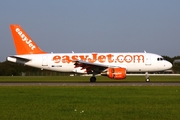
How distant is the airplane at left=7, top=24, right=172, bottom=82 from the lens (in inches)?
1762

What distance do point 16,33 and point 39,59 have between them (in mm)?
5123

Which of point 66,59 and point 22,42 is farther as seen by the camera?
point 22,42

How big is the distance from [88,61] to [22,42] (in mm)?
9249

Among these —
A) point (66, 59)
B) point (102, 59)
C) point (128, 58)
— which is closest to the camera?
point (128, 58)

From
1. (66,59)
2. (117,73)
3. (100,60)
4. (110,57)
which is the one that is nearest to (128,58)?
(110,57)

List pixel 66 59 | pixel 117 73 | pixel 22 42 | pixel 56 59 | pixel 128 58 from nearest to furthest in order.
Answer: pixel 117 73 → pixel 128 58 → pixel 66 59 → pixel 56 59 → pixel 22 42

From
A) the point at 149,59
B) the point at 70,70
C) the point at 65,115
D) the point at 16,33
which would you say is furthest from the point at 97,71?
the point at 65,115

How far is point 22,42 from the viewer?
161 ft

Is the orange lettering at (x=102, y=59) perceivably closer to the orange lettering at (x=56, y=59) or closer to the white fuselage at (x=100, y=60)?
the white fuselage at (x=100, y=60)

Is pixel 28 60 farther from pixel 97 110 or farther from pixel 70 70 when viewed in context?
pixel 97 110

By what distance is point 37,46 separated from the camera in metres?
49.5

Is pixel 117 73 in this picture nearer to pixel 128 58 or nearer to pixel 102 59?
pixel 128 58

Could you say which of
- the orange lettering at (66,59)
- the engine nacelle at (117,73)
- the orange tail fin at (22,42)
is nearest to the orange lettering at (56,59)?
the orange lettering at (66,59)

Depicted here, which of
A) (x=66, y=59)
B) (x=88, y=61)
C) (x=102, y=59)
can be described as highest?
(x=66, y=59)
